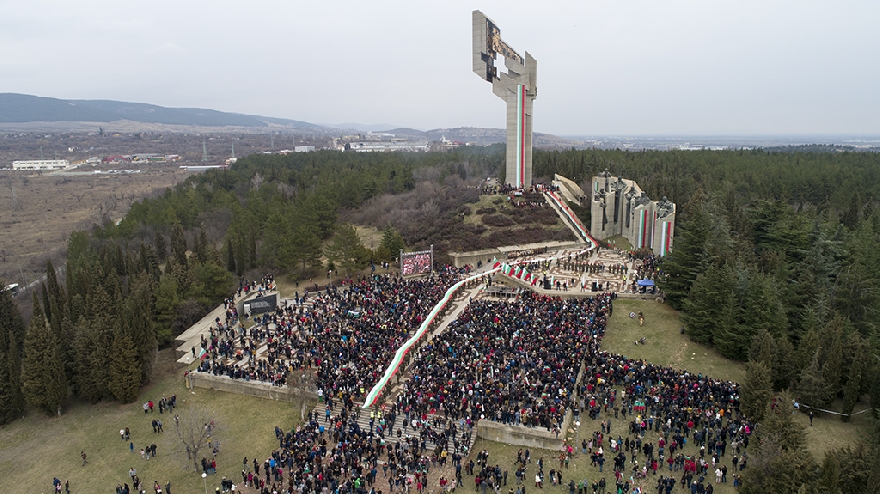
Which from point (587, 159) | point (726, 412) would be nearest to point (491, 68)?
point (587, 159)

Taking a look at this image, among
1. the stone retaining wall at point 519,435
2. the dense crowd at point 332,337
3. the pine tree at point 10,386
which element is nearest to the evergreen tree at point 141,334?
the dense crowd at point 332,337

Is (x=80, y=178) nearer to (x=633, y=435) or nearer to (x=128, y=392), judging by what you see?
(x=128, y=392)

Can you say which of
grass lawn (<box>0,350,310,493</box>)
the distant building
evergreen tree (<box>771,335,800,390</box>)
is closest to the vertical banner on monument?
grass lawn (<box>0,350,310,493</box>)

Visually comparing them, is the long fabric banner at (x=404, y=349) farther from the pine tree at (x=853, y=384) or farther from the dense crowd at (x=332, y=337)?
the pine tree at (x=853, y=384)

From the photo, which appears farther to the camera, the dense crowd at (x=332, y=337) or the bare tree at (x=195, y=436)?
the dense crowd at (x=332, y=337)

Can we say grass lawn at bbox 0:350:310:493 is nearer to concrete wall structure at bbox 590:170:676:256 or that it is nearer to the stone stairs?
the stone stairs

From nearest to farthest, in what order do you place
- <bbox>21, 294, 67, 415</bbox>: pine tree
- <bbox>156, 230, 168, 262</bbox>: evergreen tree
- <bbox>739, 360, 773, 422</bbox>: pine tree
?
<bbox>739, 360, 773, 422</bbox>: pine tree
<bbox>21, 294, 67, 415</bbox>: pine tree
<bbox>156, 230, 168, 262</bbox>: evergreen tree
